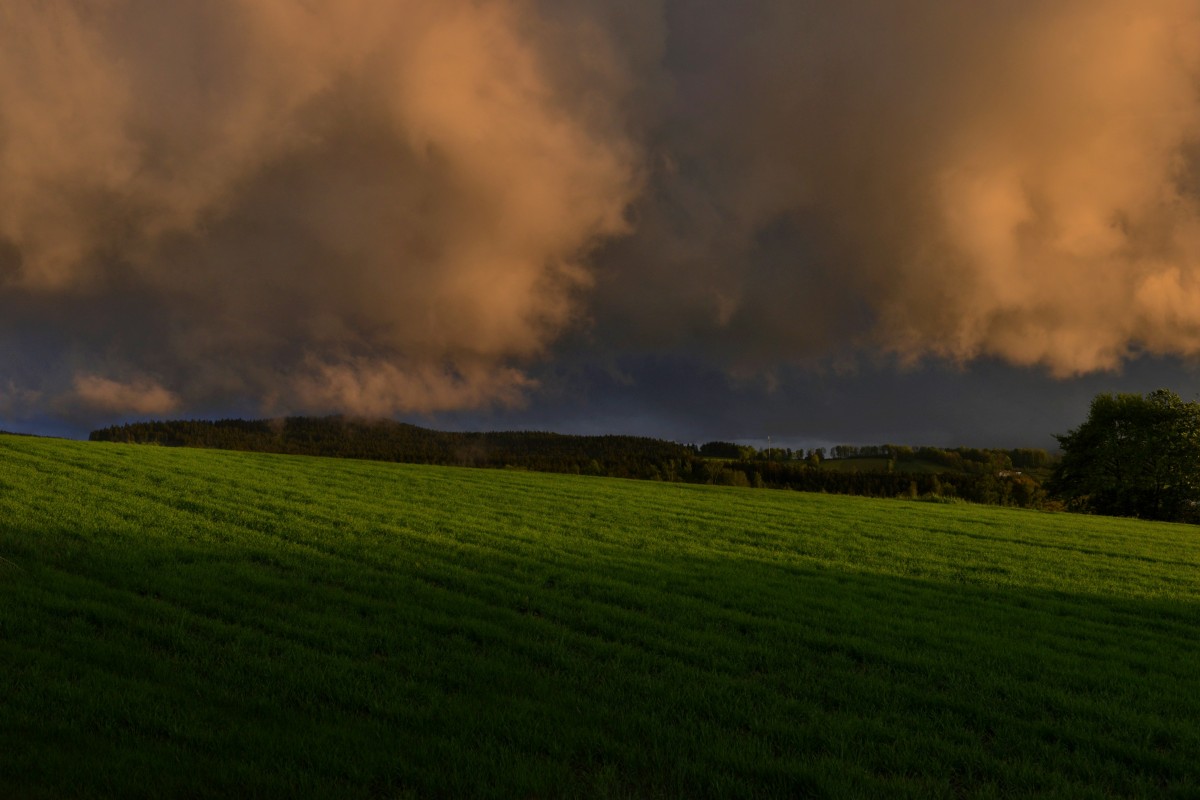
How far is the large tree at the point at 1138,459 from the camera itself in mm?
62688

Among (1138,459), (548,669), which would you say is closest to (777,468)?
(1138,459)

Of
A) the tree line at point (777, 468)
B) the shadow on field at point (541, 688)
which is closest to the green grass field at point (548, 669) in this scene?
the shadow on field at point (541, 688)

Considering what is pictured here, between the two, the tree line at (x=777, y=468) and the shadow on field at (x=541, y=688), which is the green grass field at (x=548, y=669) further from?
the tree line at (x=777, y=468)

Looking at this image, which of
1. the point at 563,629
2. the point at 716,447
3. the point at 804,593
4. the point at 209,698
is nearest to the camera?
the point at 209,698

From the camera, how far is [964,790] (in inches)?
246

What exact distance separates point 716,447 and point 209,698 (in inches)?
6365

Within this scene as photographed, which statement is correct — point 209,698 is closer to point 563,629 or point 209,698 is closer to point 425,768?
point 425,768

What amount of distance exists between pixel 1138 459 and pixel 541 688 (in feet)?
256

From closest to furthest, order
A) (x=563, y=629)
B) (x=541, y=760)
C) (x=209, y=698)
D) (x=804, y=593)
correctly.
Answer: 1. (x=541, y=760)
2. (x=209, y=698)
3. (x=563, y=629)
4. (x=804, y=593)

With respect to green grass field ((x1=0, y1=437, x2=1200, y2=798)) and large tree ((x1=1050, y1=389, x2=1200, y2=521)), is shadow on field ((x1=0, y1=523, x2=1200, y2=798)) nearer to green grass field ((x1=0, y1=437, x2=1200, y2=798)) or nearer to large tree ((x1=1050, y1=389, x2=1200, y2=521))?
green grass field ((x1=0, y1=437, x2=1200, y2=798))

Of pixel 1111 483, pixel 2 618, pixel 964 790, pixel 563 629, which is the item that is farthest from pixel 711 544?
pixel 1111 483

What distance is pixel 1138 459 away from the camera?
64500 millimetres

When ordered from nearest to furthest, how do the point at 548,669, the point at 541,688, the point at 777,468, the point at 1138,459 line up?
the point at 541,688 < the point at 548,669 < the point at 1138,459 < the point at 777,468

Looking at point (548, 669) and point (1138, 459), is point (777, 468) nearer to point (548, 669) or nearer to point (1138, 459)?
point (1138, 459)
